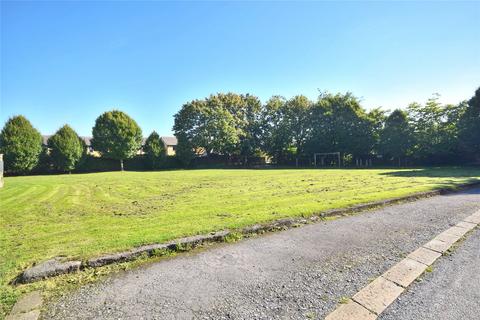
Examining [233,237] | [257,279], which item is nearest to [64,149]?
[233,237]

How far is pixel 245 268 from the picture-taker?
346cm

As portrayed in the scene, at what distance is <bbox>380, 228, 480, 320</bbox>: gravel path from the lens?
242 cm

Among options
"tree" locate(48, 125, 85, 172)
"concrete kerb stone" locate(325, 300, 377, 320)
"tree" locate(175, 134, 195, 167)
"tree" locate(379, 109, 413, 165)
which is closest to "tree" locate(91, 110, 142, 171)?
"tree" locate(48, 125, 85, 172)

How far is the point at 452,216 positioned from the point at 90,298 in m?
7.35

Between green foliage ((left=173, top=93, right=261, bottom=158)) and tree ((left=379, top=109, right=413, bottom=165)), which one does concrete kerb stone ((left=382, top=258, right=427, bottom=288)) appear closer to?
tree ((left=379, top=109, right=413, bottom=165))

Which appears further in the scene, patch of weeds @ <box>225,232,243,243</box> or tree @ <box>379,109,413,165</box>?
tree @ <box>379,109,413,165</box>

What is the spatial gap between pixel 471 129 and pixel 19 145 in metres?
Answer: 51.7

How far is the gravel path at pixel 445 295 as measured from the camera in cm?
242

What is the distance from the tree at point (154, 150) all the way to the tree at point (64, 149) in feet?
29.4

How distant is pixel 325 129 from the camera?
40688 millimetres

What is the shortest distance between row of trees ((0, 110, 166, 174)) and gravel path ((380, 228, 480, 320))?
3860 cm

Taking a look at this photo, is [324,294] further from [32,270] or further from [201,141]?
[201,141]

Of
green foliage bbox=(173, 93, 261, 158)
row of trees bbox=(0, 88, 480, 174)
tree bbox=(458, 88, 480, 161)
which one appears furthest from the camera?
green foliage bbox=(173, 93, 261, 158)

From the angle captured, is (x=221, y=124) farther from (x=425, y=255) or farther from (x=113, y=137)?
(x=425, y=255)
